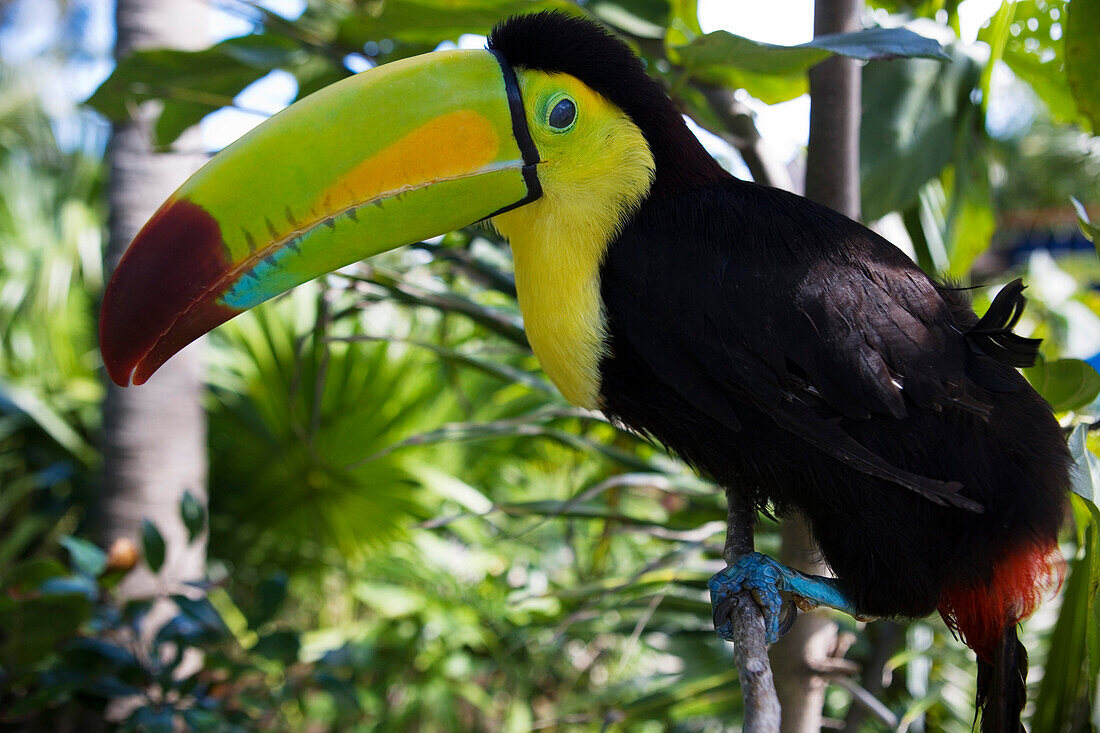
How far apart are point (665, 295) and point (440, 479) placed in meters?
1.71

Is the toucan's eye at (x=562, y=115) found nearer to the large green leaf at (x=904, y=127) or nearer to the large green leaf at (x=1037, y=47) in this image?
the large green leaf at (x=904, y=127)

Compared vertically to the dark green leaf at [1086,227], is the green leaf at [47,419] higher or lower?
lower

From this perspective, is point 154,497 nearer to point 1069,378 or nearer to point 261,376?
point 261,376

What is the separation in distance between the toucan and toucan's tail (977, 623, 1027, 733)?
0.05 feet

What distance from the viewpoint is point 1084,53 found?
1154mm

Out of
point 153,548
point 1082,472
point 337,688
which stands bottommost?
point 337,688

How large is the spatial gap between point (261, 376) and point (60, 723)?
1188 millimetres

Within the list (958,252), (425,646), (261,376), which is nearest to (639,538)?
(425,646)

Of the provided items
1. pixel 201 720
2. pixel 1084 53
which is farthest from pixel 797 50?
pixel 201 720

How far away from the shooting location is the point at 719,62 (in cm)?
113

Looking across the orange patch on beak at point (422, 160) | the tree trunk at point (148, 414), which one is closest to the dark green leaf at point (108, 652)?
the tree trunk at point (148, 414)

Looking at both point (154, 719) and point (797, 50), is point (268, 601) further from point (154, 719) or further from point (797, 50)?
point (797, 50)

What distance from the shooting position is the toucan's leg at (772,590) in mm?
976

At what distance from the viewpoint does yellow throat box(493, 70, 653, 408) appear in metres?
0.99
